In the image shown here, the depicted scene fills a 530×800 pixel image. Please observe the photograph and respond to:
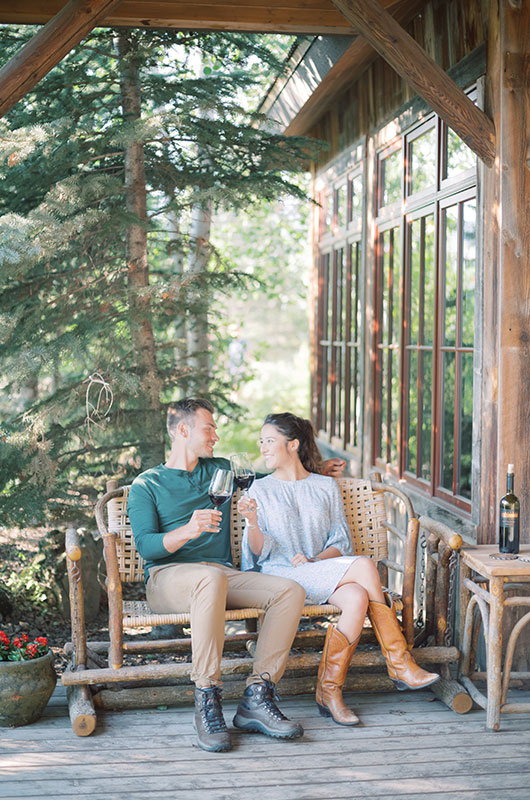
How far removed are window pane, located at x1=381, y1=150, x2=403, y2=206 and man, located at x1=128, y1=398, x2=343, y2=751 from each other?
243 cm

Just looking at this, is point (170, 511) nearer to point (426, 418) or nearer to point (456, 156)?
point (426, 418)

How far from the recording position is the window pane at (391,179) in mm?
5562

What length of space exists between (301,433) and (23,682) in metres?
1.52

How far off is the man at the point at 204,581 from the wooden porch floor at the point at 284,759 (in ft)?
0.39

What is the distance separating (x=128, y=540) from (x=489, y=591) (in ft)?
5.05

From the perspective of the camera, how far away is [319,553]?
3.84 meters

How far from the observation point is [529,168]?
3746 millimetres

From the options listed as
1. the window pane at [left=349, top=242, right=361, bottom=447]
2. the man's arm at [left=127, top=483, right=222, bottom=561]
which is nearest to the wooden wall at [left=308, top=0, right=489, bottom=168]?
the window pane at [left=349, top=242, right=361, bottom=447]

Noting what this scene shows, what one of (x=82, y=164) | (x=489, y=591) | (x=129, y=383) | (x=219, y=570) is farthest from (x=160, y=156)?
(x=489, y=591)

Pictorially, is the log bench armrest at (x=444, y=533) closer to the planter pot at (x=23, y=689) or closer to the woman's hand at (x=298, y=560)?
the woman's hand at (x=298, y=560)

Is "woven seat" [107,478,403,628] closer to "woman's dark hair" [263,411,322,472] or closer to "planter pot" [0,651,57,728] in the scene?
"woman's dark hair" [263,411,322,472]

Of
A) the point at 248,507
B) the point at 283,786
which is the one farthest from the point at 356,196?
the point at 283,786

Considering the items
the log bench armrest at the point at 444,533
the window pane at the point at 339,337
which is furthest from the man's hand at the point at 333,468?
the window pane at the point at 339,337

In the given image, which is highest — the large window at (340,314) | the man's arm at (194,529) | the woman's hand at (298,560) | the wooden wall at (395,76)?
the wooden wall at (395,76)
